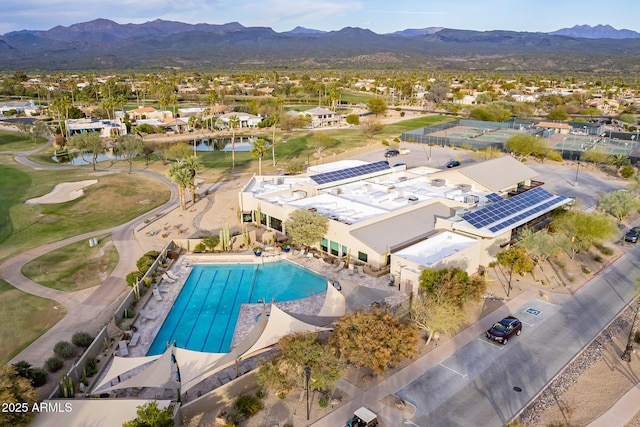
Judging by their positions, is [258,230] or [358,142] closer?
[258,230]

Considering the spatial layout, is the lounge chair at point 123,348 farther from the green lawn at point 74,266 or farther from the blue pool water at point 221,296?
the green lawn at point 74,266

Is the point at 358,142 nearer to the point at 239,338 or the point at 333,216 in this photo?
the point at 333,216

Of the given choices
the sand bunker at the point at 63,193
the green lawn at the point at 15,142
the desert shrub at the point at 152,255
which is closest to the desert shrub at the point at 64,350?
the desert shrub at the point at 152,255

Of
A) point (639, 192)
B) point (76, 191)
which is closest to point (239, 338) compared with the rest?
point (76, 191)

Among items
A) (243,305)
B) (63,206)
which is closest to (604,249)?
Result: (243,305)

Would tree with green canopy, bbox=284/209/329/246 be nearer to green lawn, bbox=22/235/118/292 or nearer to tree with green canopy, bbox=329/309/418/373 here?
tree with green canopy, bbox=329/309/418/373

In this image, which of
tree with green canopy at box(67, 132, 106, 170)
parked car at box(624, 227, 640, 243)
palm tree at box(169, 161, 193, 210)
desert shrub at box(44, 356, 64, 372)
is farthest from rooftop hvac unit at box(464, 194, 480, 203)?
tree with green canopy at box(67, 132, 106, 170)

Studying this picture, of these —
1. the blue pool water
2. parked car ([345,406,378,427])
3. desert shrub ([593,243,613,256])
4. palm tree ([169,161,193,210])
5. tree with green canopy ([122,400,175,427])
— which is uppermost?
palm tree ([169,161,193,210])
